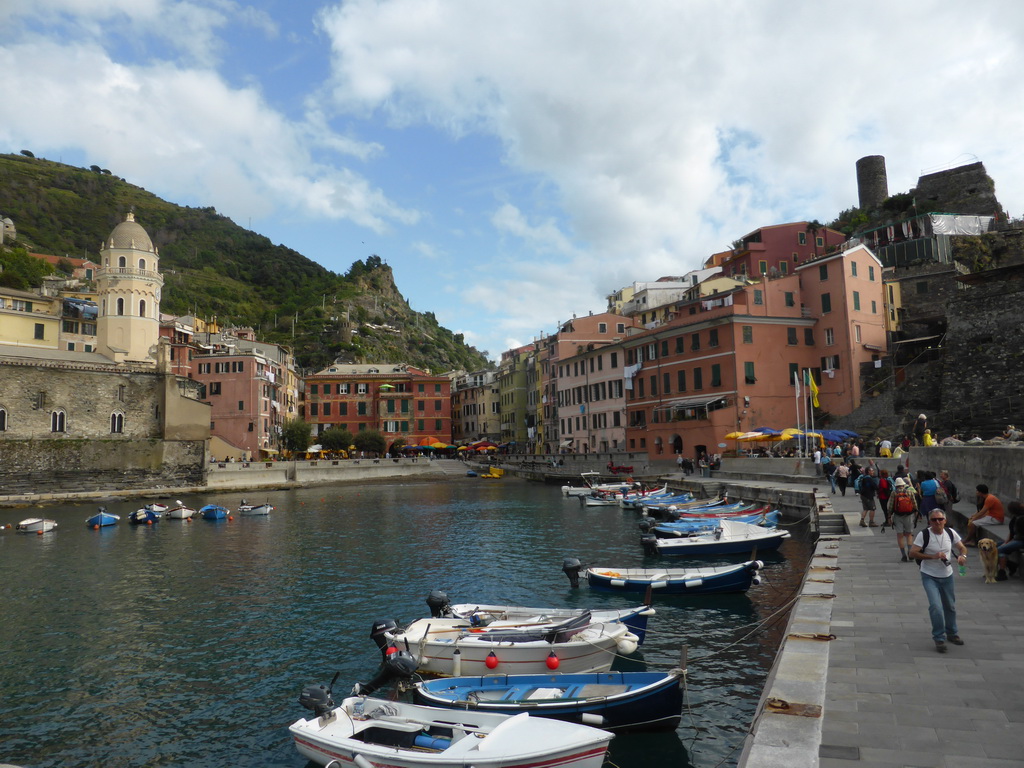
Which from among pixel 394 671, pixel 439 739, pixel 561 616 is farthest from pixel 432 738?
pixel 561 616

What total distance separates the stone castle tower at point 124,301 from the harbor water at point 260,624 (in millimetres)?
39298

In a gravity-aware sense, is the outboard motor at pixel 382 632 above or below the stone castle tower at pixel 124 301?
below

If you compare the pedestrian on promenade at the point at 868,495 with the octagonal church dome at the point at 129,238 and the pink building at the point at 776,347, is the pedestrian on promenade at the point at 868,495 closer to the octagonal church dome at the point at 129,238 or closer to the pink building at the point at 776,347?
the pink building at the point at 776,347

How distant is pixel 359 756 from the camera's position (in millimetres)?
8227

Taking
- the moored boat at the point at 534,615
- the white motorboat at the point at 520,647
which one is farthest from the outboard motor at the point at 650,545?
the white motorboat at the point at 520,647

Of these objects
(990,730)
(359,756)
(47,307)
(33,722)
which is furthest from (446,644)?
(47,307)

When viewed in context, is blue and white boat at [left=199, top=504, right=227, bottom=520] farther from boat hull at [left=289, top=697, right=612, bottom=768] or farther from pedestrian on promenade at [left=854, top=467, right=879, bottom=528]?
boat hull at [left=289, top=697, right=612, bottom=768]

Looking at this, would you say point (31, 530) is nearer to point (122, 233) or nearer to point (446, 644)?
point (446, 644)

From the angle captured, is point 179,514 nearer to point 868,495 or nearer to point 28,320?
point 868,495

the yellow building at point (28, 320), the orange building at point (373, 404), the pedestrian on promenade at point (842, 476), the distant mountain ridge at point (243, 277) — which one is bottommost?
the pedestrian on promenade at point (842, 476)

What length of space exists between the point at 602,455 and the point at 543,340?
33.2 metres

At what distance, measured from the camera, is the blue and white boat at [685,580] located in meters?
18.2

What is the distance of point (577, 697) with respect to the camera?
9.70 meters

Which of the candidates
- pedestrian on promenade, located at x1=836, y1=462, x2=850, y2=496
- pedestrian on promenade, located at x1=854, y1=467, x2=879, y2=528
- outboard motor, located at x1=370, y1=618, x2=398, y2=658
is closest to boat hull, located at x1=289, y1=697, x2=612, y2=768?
outboard motor, located at x1=370, y1=618, x2=398, y2=658
